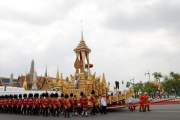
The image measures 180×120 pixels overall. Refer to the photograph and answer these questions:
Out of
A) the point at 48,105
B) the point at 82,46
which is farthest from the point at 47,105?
the point at 82,46

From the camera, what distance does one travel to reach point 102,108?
11.2 m

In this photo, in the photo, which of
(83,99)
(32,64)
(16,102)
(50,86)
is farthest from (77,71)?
(32,64)

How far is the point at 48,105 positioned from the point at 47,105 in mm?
245

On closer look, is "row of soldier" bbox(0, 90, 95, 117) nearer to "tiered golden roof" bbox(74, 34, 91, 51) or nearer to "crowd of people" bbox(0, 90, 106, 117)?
"crowd of people" bbox(0, 90, 106, 117)

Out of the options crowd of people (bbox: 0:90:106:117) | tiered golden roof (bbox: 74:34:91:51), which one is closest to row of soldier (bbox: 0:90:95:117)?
crowd of people (bbox: 0:90:106:117)

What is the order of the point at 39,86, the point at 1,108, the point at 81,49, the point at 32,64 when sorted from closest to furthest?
the point at 1,108, the point at 81,49, the point at 39,86, the point at 32,64

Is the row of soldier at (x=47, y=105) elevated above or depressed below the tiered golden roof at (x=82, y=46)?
below

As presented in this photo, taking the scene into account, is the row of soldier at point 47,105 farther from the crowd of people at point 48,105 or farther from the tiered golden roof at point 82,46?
the tiered golden roof at point 82,46

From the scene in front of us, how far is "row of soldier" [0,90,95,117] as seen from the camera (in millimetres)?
10438

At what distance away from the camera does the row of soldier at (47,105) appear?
1044cm

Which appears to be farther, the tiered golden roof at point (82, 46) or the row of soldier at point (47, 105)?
the tiered golden roof at point (82, 46)

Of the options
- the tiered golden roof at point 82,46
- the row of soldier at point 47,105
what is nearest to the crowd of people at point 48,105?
the row of soldier at point 47,105

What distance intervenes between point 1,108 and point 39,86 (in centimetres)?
2818

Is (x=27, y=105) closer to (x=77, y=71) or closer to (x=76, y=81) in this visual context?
(x=76, y=81)
